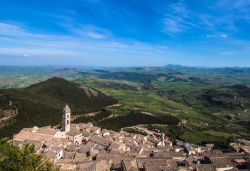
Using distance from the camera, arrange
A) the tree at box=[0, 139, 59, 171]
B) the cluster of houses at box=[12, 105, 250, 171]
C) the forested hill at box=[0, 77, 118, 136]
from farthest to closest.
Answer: the forested hill at box=[0, 77, 118, 136] < the cluster of houses at box=[12, 105, 250, 171] < the tree at box=[0, 139, 59, 171]

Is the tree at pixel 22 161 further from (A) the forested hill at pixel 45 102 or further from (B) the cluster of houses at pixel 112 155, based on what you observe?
(A) the forested hill at pixel 45 102

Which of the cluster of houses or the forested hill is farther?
the forested hill

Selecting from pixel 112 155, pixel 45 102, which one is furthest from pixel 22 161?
pixel 45 102

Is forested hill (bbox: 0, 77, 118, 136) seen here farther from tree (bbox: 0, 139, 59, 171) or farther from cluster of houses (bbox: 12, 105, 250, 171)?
tree (bbox: 0, 139, 59, 171)

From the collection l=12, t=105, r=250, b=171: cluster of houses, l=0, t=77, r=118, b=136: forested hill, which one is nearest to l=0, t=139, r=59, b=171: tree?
l=12, t=105, r=250, b=171: cluster of houses

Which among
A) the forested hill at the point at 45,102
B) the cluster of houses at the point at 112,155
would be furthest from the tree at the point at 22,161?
the forested hill at the point at 45,102

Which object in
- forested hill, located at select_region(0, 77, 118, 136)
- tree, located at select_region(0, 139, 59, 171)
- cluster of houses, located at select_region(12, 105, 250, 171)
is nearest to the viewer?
tree, located at select_region(0, 139, 59, 171)

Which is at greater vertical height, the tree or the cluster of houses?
the tree
